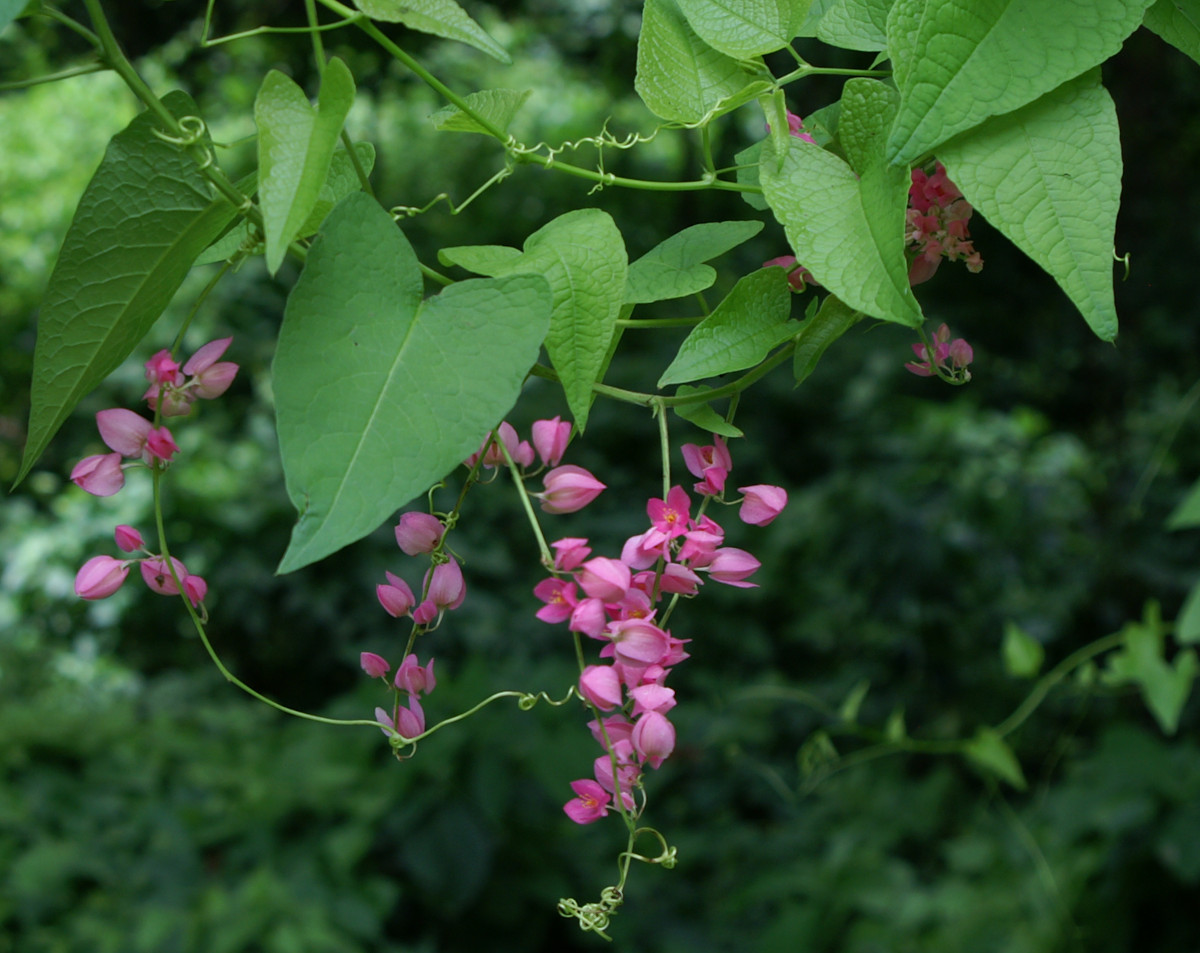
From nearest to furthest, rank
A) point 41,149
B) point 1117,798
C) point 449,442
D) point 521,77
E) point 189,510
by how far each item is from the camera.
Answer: point 449,442
point 1117,798
point 189,510
point 521,77
point 41,149

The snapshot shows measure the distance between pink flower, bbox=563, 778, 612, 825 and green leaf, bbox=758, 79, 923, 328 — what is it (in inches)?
5.4

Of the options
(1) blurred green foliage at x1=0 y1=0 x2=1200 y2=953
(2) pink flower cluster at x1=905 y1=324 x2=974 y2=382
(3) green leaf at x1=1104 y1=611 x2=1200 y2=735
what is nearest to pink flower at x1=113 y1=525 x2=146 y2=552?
(2) pink flower cluster at x1=905 y1=324 x2=974 y2=382

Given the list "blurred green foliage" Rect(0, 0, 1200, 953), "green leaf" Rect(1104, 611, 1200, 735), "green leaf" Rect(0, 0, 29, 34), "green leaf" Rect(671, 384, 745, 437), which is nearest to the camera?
"green leaf" Rect(0, 0, 29, 34)

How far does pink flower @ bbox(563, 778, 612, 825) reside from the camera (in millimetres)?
284

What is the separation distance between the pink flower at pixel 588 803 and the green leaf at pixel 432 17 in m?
0.18

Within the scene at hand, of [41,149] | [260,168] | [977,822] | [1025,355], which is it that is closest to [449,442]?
[260,168]

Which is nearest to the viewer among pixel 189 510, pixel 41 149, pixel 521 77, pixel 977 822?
pixel 977 822

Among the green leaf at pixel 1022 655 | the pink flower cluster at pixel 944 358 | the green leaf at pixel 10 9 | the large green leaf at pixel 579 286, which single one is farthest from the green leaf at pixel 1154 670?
the green leaf at pixel 10 9

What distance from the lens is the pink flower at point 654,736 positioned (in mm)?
260

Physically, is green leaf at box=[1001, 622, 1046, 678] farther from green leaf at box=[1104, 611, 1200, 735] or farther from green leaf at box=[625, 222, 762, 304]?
green leaf at box=[625, 222, 762, 304]

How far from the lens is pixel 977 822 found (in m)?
1.57

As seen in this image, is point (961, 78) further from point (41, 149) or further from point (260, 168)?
point (41, 149)

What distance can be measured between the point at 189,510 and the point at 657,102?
70.8 inches

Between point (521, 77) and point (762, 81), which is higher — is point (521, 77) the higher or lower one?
the lower one
